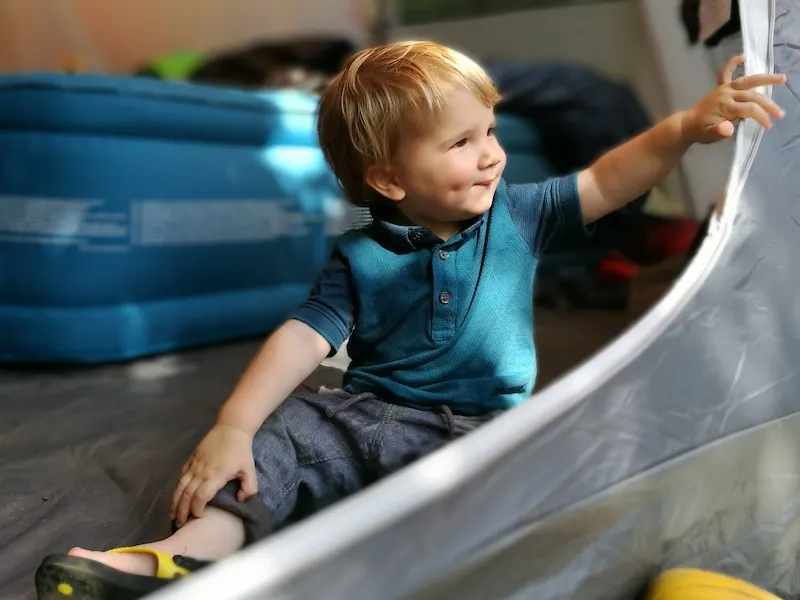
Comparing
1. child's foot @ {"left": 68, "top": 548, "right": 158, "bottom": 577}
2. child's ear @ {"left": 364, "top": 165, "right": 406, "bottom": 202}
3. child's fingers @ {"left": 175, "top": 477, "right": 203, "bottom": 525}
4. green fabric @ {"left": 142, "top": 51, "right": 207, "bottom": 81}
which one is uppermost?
green fabric @ {"left": 142, "top": 51, "right": 207, "bottom": 81}

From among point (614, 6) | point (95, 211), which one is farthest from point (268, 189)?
point (614, 6)

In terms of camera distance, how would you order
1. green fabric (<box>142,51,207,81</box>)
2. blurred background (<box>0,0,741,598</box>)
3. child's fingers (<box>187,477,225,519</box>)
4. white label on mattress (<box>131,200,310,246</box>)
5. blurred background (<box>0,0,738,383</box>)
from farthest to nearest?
green fabric (<box>142,51,207,81</box>) < white label on mattress (<box>131,200,310,246</box>) < blurred background (<box>0,0,738,383</box>) < blurred background (<box>0,0,741,598</box>) < child's fingers (<box>187,477,225,519</box>)

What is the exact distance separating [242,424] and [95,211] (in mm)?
528

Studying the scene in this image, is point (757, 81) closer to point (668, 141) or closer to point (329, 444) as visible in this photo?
point (668, 141)

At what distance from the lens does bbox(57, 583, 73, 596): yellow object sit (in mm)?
394

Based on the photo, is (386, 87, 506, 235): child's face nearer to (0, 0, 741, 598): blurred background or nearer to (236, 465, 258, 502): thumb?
(0, 0, 741, 598): blurred background

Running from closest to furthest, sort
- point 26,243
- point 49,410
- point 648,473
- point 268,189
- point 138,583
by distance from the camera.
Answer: point 138,583 < point 648,473 < point 49,410 < point 26,243 < point 268,189

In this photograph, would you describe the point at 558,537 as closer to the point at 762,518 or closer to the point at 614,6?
the point at 762,518

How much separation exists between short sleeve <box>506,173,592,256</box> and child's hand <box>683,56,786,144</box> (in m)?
0.10

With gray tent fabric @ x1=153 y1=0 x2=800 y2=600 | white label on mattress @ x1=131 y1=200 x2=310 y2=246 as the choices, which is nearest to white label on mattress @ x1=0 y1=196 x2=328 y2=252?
white label on mattress @ x1=131 y1=200 x2=310 y2=246

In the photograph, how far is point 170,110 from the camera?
0.96 meters

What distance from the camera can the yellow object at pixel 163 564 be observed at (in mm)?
392

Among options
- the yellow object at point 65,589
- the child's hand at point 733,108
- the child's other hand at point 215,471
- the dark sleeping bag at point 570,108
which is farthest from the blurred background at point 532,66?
the yellow object at point 65,589

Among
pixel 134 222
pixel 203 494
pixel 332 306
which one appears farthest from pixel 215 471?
pixel 134 222
